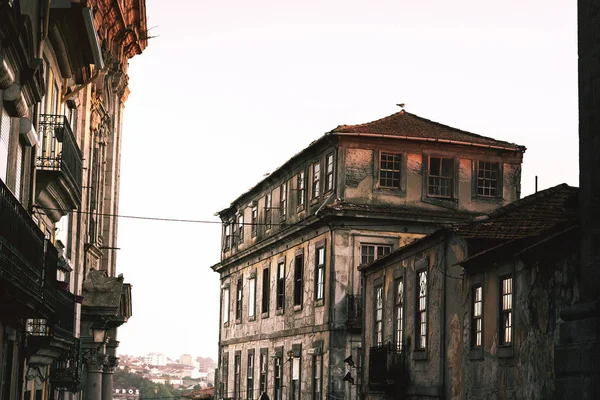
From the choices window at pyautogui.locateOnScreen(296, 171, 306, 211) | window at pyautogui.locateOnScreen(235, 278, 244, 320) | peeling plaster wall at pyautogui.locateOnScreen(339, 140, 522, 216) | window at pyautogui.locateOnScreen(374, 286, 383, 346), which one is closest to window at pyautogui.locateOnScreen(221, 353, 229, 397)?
window at pyautogui.locateOnScreen(235, 278, 244, 320)

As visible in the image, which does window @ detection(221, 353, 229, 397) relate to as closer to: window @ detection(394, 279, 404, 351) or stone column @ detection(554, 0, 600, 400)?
window @ detection(394, 279, 404, 351)

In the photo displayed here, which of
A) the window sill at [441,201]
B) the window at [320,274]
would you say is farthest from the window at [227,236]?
the window sill at [441,201]

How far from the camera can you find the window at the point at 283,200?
46.8 m

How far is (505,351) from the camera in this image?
2297 centimetres

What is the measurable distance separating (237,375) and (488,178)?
1666 centimetres

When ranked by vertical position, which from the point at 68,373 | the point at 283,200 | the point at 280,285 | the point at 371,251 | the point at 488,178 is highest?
the point at 488,178

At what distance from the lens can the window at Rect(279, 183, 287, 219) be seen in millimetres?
46750

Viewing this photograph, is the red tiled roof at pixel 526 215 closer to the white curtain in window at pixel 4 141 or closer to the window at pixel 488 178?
the white curtain in window at pixel 4 141

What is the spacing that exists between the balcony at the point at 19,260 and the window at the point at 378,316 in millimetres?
16832

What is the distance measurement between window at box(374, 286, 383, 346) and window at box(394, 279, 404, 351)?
5.35ft

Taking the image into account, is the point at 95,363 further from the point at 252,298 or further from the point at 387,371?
the point at 252,298

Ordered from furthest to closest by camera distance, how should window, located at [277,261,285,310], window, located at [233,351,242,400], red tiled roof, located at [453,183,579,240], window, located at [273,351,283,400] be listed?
1. window, located at [233,351,242,400]
2. window, located at [277,261,285,310]
3. window, located at [273,351,283,400]
4. red tiled roof, located at [453,183,579,240]

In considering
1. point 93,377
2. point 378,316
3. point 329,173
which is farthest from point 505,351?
point 329,173

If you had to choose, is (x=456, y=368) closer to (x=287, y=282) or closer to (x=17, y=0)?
(x=17, y=0)
